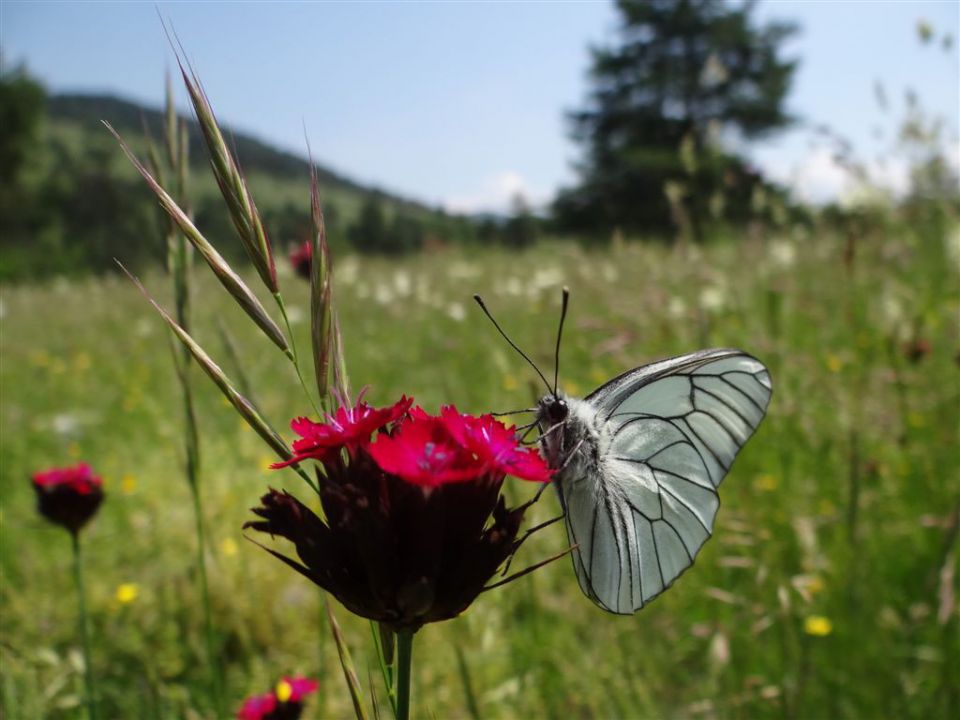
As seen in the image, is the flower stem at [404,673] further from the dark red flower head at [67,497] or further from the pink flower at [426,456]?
the dark red flower head at [67,497]

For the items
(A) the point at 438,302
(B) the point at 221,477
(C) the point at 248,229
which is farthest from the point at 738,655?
(A) the point at 438,302

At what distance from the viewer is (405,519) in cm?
85

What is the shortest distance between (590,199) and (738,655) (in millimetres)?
32487

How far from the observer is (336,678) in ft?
8.75

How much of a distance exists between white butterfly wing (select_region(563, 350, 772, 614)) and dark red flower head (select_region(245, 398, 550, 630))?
67 centimetres

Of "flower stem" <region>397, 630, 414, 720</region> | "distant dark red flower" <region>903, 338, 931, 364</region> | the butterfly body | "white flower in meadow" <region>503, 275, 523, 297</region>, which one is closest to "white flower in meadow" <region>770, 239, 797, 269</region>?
"white flower in meadow" <region>503, 275, 523, 297</region>

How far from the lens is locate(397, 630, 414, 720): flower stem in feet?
2.57

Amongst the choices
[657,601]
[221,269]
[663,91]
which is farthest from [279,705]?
[663,91]

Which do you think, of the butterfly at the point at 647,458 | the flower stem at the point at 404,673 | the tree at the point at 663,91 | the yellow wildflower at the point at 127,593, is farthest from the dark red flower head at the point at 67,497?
the tree at the point at 663,91

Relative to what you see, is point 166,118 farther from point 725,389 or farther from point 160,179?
point 725,389

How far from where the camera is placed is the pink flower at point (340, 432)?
2.71 ft

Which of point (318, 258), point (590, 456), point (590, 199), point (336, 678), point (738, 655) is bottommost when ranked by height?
point (336, 678)

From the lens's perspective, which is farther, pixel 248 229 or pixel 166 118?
pixel 166 118

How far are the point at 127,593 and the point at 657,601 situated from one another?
2194 mm
